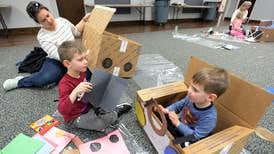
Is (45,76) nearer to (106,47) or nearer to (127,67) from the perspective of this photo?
(106,47)

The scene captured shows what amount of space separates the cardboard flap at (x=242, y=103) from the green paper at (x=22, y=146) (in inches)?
40.8

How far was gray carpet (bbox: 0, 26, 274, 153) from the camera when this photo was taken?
1036 millimetres

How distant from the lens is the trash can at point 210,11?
214 inches

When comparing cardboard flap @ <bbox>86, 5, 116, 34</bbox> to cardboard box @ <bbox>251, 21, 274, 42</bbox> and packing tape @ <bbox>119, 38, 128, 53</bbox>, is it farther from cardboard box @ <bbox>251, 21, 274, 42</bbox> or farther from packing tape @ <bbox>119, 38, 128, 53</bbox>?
cardboard box @ <bbox>251, 21, 274, 42</bbox>

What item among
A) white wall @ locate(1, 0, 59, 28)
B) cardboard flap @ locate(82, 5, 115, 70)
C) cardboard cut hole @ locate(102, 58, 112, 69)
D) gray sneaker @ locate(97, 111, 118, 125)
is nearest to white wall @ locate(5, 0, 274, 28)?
white wall @ locate(1, 0, 59, 28)

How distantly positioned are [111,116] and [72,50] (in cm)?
47

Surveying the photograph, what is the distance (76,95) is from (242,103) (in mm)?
795

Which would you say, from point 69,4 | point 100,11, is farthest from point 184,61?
point 69,4

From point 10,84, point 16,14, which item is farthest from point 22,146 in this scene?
point 16,14

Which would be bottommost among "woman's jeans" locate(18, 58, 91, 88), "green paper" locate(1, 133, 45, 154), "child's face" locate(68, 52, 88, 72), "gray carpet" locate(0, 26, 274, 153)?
"gray carpet" locate(0, 26, 274, 153)

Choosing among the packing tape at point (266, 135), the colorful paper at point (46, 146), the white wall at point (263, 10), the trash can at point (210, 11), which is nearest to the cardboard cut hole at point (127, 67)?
the colorful paper at point (46, 146)

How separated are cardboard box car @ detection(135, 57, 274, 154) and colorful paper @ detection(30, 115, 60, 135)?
1.96ft

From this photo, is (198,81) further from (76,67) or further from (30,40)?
(30,40)

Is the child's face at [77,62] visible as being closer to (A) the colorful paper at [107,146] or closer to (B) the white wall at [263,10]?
(A) the colorful paper at [107,146]
